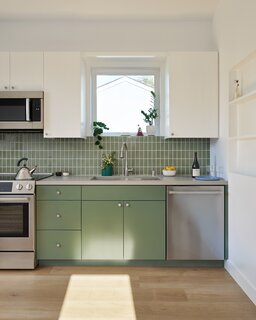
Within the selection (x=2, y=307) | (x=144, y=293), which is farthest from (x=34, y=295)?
(x=144, y=293)

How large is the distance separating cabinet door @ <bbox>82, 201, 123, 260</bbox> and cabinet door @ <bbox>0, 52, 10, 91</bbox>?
146cm

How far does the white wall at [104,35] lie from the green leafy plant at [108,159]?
3.82 ft

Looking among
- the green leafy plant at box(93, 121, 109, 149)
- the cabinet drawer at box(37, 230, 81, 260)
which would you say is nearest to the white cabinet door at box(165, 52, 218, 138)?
the green leafy plant at box(93, 121, 109, 149)

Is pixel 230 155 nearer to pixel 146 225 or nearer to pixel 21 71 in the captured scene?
pixel 146 225

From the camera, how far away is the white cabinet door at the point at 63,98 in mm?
3371

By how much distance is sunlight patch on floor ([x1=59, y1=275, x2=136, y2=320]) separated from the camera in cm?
229

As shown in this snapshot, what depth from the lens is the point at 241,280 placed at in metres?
2.72

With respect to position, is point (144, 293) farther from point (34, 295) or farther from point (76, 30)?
point (76, 30)

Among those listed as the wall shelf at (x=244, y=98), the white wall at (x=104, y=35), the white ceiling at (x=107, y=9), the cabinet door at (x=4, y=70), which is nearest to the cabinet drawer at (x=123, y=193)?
the wall shelf at (x=244, y=98)

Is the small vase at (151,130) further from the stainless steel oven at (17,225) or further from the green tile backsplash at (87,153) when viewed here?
the stainless steel oven at (17,225)

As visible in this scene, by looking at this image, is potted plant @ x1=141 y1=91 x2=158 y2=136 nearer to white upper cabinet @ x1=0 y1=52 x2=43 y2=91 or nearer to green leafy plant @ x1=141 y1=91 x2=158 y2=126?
green leafy plant @ x1=141 y1=91 x2=158 y2=126

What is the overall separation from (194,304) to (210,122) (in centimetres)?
176

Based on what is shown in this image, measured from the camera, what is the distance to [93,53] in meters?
3.49

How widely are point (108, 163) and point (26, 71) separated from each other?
4.21ft
